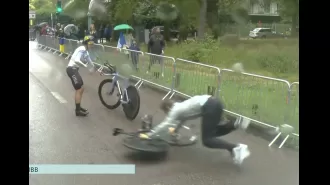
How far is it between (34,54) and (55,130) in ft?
1.72

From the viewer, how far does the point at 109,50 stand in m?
2.89

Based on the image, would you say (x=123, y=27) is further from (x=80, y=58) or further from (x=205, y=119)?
(x=205, y=119)

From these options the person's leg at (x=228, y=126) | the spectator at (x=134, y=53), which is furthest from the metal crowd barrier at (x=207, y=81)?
the person's leg at (x=228, y=126)

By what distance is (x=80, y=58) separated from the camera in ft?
9.60

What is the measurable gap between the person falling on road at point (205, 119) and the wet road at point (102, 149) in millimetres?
57

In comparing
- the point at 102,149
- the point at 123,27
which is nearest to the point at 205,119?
the point at 102,149

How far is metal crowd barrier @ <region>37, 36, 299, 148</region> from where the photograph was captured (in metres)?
2.96

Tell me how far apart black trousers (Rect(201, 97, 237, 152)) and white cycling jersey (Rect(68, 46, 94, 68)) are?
874 millimetres

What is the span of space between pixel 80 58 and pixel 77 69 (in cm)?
12

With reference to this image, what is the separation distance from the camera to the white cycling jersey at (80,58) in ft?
9.35

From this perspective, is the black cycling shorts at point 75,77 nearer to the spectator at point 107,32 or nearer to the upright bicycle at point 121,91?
the upright bicycle at point 121,91

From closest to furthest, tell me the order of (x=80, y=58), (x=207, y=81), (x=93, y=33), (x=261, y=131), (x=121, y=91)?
1. (x=93, y=33)
2. (x=80, y=58)
3. (x=121, y=91)
4. (x=207, y=81)
5. (x=261, y=131)

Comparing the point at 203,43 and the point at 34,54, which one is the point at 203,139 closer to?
the point at 203,43
